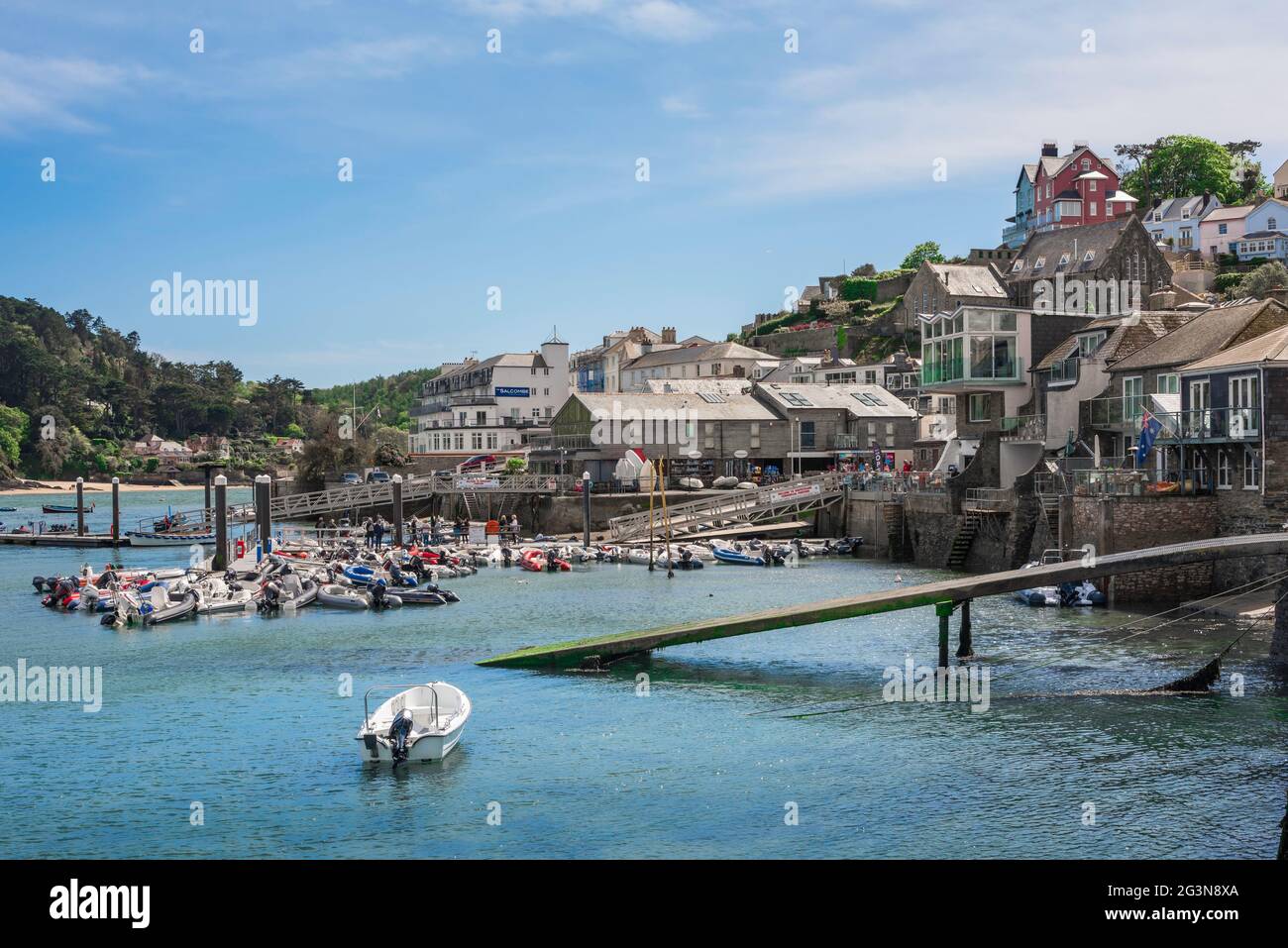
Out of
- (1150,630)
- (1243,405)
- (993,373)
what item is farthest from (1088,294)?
(1150,630)

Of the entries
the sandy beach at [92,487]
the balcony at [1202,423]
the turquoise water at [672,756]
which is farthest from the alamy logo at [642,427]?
the sandy beach at [92,487]

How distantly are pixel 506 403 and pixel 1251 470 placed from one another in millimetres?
93427

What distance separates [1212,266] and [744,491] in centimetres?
6617

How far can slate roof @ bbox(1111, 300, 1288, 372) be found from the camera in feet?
163

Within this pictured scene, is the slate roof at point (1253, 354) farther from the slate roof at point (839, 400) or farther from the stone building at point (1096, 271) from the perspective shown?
the stone building at point (1096, 271)

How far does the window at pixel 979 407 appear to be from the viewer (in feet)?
220

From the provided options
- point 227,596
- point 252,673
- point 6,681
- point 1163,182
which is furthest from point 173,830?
point 1163,182

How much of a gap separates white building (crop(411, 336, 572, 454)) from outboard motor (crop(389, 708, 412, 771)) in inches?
4002

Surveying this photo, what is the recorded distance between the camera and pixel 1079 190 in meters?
131

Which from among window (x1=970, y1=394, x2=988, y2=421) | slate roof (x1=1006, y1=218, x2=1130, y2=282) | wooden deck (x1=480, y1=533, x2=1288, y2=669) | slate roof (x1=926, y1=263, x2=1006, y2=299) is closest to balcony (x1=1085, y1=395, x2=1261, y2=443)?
wooden deck (x1=480, y1=533, x2=1288, y2=669)

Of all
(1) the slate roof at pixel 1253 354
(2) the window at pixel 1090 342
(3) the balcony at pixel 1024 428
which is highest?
(2) the window at pixel 1090 342

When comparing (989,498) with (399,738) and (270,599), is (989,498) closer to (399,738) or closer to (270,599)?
(270,599)

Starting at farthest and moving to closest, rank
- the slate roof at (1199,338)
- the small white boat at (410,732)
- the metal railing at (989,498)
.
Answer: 1. the metal railing at (989,498)
2. the slate roof at (1199,338)
3. the small white boat at (410,732)
